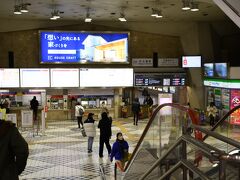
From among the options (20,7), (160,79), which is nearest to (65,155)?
(20,7)

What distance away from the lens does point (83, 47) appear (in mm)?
17953

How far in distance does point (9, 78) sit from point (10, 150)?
14.5 meters

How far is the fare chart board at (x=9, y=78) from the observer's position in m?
17.5

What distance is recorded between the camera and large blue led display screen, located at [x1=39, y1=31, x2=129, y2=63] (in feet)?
58.2

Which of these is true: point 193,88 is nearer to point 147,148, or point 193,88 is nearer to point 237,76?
point 237,76

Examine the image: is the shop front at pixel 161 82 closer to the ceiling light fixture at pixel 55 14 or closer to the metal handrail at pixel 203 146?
the ceiling light fixture at pixel 55 14

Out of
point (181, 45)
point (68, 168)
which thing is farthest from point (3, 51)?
point (68, 168)

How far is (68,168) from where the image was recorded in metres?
10.3

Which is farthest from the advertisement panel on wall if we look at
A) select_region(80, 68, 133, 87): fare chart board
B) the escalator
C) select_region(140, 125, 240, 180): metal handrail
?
Answer: select_region(140, 125, 240, 180): metal handrail

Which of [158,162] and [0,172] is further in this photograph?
[0,172]

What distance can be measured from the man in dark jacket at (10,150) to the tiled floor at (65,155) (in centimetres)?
564

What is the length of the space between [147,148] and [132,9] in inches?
379

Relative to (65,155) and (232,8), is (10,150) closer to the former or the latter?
(232,8)

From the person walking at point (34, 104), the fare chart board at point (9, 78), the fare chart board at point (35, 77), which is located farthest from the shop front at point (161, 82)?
the fare chart board at point (9, 78)
